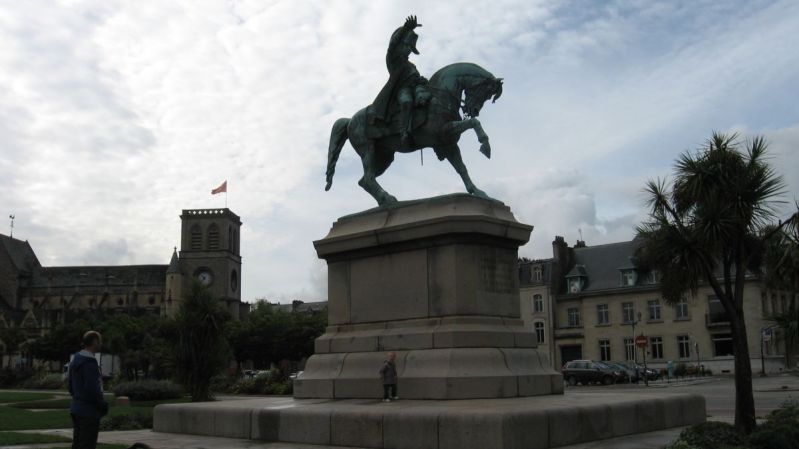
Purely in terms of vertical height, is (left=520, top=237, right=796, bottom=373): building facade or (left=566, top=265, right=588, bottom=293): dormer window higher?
(left=566, top=265, right=588, bottom=293): dormer window

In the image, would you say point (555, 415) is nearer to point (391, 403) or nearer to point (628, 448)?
point (628, 448)

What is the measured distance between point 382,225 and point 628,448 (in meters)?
6.30

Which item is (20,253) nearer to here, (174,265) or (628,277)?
(174,265)

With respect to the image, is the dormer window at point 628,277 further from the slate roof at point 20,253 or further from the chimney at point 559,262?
the slate roof at point 20,253

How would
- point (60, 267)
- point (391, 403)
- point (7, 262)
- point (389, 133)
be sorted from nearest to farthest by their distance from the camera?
1. point (391, 403)
2. point (389, 133)
3. point (7, 262)
4. point (60, 267)

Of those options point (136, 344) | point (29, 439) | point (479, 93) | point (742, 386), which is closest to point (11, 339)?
point (136, 344)

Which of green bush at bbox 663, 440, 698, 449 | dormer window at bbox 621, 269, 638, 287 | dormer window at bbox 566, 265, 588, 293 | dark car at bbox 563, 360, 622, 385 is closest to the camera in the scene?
green bush at bbox 663, 440, 698, 449

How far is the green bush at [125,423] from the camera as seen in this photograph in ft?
54.6

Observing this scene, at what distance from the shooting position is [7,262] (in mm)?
150125

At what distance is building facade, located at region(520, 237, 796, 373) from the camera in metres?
60.3

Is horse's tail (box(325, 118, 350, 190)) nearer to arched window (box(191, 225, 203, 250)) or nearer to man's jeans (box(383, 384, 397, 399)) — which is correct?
man's jeans (box(383, 384, 397, 399))

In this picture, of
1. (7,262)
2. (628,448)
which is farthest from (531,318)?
(7,262)

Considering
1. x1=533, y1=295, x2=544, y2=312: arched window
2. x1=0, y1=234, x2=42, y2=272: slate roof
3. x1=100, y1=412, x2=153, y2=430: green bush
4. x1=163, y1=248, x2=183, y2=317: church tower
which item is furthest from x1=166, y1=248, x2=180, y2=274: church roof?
x1=100, y1=412, x2=153, y2=430: green bush

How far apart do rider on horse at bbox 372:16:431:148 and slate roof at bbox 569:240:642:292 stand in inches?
2314
